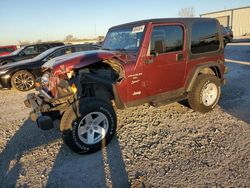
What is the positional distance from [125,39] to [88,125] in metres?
1.92

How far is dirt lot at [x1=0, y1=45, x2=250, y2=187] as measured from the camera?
3.00 meters

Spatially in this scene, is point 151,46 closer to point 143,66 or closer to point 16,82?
point 143,66

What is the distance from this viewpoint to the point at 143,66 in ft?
13.5

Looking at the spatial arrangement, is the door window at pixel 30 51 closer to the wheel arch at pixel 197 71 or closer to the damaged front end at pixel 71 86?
the damaged front end at pixel 71 86

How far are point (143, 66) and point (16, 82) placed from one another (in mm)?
5737

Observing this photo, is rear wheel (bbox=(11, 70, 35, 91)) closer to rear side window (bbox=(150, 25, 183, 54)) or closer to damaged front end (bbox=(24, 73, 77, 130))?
damaged front end (bbox=(24, 73, 77, 130))

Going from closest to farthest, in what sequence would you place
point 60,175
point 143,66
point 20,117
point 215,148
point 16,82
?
point 60,175 < point 215,148 < point 143,66 < point 20,117 < point 16,82

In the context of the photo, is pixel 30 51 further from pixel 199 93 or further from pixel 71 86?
pixel 199 93

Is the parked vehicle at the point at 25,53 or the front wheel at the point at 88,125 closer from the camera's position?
the front wheel at the point at 88,125

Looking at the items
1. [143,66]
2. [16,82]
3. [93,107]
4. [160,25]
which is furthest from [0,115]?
[160,25]

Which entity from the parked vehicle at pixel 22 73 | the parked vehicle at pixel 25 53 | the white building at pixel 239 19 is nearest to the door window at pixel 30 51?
the parked vehicle at pixel 25 53

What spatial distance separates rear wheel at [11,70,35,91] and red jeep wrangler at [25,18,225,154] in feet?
13.1

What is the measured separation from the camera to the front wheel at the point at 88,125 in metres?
3.53

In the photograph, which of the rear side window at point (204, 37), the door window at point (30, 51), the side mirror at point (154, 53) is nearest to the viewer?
the side mirror at point (154, 53)
